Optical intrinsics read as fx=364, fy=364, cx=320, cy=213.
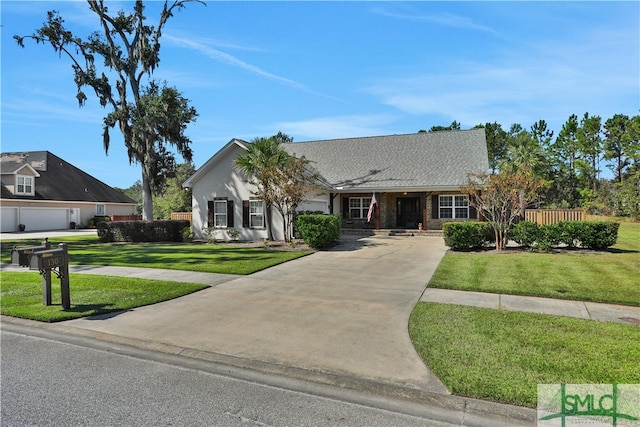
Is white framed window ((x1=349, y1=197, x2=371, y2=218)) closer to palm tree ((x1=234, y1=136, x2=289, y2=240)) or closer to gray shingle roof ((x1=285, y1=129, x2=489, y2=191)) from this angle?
gray shingle roof ((x1=285, y1=129, x2=489, y2=191))

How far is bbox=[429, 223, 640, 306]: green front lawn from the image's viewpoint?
25.6 ft

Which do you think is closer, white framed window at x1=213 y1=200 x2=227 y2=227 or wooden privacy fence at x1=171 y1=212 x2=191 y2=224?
white framed window at x1=213 y1=200 x2=227 y2=227

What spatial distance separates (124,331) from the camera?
19.1 ft

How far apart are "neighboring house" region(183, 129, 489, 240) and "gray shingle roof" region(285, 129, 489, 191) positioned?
6cm

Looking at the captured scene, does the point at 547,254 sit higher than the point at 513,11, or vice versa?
the point at 513,11

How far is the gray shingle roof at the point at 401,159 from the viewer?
21.8 metres

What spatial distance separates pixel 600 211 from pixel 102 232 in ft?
136

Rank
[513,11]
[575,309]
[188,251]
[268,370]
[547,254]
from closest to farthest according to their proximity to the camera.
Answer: [268,370]
[575,309]
[513,11]
[547,254]
[188,251]

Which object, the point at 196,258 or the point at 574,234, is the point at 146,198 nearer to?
the point at 196,258

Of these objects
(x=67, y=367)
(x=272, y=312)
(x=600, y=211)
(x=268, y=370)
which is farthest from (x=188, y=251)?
(x=600, y=211)

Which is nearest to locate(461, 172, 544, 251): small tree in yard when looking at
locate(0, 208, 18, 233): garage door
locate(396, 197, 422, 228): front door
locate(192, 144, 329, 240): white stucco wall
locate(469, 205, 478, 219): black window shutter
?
locate(469, 205, 478, 219): black window shutter

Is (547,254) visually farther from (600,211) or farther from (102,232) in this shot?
(600,211)

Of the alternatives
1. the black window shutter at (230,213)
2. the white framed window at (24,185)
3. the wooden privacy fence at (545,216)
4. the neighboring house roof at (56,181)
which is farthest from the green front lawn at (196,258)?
the neighboring house roof at (56,181)

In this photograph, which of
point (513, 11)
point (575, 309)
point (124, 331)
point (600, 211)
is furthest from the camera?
point (600, 211)
